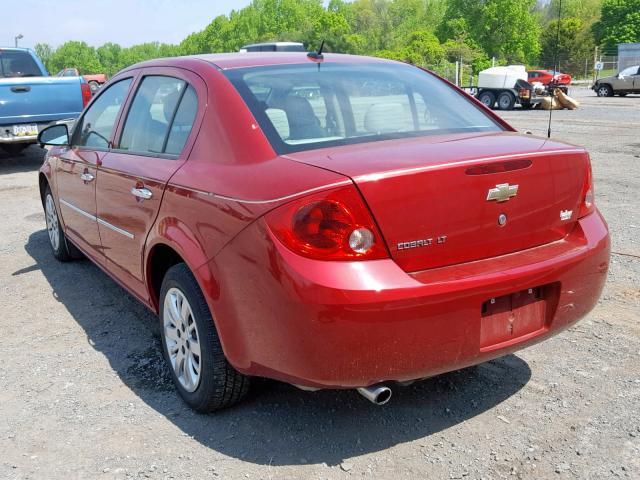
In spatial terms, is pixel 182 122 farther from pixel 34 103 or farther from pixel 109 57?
pixel 109 57

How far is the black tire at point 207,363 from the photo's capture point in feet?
9.75

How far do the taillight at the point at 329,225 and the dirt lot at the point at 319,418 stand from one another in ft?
3.15

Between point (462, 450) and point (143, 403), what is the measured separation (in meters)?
1.60

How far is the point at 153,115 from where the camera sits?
12.3 ft

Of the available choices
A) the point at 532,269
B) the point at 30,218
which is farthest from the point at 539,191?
the point at 30,218

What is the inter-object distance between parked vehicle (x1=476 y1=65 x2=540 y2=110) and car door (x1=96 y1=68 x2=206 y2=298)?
25.3 m

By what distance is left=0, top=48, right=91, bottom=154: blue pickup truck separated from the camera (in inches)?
424

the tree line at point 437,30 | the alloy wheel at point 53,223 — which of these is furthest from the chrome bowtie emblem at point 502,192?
the tree line at point 437,30

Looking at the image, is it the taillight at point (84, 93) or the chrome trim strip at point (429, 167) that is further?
the taillight at point (84, 93)

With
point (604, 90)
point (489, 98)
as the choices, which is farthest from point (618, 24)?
point (489, 98)

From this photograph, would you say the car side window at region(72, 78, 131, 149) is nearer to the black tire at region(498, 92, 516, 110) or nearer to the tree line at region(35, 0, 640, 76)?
the black tire at region(498, 92, 516, 110)

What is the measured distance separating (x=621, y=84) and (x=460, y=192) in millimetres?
35515

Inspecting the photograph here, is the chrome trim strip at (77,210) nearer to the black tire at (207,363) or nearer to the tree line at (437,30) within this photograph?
the black tire at (207,363)

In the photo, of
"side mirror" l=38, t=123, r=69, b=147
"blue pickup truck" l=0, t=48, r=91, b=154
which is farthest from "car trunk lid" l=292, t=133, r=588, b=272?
"blue pickup truck" l=0, t=48, r=91, b=154
